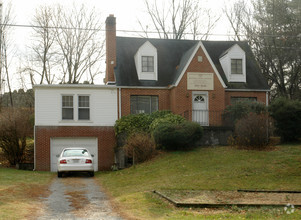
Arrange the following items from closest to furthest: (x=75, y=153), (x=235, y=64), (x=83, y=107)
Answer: (x=75, y=153)
(x=83, y=107)
(x=235, y=64)

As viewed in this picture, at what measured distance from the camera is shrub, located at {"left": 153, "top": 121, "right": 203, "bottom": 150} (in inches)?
896

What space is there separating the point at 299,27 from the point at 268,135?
39.9ft

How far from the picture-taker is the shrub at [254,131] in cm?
2228

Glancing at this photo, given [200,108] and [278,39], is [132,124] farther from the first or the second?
[278,39]

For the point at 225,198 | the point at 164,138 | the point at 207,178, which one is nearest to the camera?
the point at 225,198

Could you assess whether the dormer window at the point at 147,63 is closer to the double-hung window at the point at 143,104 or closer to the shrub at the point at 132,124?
the double-hung window at the point at 143,104

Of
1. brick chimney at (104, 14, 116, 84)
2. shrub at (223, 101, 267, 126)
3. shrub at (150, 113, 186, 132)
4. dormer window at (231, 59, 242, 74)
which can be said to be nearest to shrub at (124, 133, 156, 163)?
shrub at (150, 113, 186, 132)

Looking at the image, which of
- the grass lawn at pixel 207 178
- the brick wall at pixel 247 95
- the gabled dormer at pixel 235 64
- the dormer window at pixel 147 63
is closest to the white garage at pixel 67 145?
the dormer window at pixel 147 63

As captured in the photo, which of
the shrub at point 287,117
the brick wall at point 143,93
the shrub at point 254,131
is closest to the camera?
the shrub at point 254,131

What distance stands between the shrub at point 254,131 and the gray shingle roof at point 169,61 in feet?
21.6

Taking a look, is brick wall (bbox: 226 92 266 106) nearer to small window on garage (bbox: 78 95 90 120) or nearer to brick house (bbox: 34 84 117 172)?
brick house (bbox: 34 84 117 172)

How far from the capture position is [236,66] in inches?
1179

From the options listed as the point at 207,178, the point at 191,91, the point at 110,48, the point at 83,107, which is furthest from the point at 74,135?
Answer: the point at 207,178

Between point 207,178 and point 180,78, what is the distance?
11.9 metres
